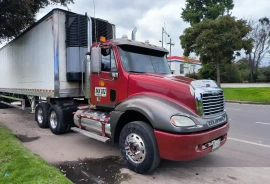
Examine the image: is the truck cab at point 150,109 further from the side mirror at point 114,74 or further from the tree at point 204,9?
the tree at point 204,9

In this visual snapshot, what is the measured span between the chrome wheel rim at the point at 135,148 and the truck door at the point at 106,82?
3.43ft

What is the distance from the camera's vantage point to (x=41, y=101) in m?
8.06

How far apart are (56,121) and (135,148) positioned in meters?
3.64

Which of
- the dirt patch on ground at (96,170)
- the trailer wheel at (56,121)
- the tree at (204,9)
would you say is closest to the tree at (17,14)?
the trailer wheel at (56,121)

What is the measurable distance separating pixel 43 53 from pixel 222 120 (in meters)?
5.86

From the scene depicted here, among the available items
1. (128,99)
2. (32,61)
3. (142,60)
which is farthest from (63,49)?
(128,99)

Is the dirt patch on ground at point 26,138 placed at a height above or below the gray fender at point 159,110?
below

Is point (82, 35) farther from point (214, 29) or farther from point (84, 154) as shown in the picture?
point (214, 29)

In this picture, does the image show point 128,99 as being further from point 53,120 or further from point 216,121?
point 53,120

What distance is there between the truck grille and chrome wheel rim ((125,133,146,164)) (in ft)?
4.08

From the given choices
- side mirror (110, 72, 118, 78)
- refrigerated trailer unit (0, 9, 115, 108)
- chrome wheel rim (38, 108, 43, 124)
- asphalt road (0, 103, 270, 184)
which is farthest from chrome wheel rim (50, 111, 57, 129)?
side mirror (110, 72, 118, 78)

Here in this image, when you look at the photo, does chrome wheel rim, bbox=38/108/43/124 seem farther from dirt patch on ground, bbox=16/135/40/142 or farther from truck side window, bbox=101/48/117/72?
truck side window, bbox=101/48/117/72

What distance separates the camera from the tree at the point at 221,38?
79.3 ft

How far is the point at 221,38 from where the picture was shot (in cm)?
2405
